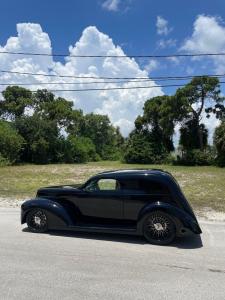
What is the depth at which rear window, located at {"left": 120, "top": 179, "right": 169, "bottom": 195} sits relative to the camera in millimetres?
8289

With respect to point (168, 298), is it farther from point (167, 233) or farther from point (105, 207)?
point (105, 207)

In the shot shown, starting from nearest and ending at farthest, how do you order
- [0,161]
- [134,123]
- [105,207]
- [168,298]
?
[168,298] < [105,207] < [0,161] < [134,123]

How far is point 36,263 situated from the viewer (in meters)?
6.65

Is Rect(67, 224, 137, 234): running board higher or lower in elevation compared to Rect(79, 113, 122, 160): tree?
lower

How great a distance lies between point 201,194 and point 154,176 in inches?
321

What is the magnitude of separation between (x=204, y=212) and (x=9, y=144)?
2777cm

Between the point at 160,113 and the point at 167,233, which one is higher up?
the point at 160,113

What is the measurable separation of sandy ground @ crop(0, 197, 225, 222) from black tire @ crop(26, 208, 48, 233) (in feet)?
13.8

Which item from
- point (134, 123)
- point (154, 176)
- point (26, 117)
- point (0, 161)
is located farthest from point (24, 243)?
point (134, 123)

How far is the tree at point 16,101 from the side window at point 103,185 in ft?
145

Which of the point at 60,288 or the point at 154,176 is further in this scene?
the point at 154,176

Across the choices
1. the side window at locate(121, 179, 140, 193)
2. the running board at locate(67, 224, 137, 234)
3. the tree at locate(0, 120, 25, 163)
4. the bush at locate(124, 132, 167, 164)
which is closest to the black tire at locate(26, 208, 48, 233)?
the running board at locate(67, 224, 137, 234)

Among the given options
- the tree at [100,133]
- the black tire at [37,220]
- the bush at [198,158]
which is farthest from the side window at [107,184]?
the tree at [100,133]

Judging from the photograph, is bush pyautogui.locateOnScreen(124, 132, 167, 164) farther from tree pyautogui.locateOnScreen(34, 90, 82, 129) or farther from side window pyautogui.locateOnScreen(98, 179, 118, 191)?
side window pyautogui.locateOnScreen(98, 179, 118, 191)
